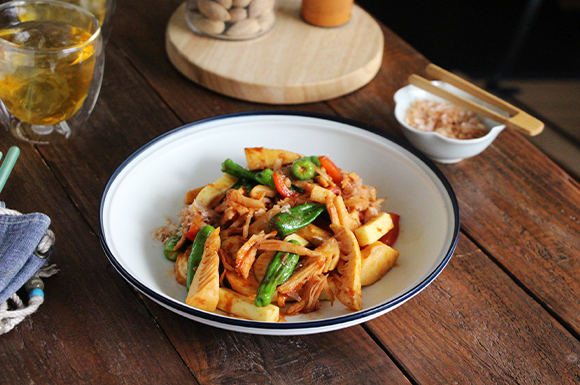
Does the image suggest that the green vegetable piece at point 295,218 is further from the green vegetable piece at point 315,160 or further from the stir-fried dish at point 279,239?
the green vegetable piece at point 315,160

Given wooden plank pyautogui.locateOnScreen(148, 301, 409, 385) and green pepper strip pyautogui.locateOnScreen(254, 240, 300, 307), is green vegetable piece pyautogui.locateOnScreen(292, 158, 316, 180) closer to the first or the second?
green pepper strip pyautogui.locateOnScreen(254, 240, 300, 307)

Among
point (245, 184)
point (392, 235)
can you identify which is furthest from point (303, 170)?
point (392, 235)

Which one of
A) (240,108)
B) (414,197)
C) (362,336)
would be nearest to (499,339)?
(362,336)

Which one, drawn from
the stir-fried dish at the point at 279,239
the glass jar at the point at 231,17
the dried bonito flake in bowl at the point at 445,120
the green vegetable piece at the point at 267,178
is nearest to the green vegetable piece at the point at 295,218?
the stir-fried dish at the point at 279,239

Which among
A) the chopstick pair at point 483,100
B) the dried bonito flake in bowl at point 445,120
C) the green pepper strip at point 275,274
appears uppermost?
the chopstick pair at point 483,100

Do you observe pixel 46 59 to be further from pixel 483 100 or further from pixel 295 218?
pixel 483 100

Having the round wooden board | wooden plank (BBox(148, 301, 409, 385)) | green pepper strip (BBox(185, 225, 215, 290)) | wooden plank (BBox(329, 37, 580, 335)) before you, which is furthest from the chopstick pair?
green pepper strip (BBox(185, 225, 215, 290))
